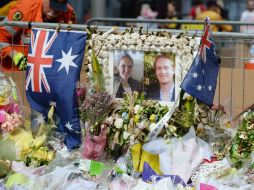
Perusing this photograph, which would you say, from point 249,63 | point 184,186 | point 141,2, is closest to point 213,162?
point 184,186

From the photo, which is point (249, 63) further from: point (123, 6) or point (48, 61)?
point (123, 6)

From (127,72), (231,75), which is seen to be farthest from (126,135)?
(231,75)

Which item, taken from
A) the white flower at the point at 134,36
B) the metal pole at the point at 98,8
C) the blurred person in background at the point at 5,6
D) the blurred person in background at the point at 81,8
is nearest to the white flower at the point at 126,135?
the white flower at the point at 134,36

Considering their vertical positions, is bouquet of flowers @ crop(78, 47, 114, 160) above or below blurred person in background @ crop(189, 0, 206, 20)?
below

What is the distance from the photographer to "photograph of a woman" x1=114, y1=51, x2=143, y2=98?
15.7 ft

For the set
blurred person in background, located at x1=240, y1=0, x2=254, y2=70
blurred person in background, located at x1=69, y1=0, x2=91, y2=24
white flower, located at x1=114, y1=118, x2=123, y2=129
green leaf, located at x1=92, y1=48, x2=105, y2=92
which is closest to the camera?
white flower, located at x1=114, y1=118, x2=123, y2=129

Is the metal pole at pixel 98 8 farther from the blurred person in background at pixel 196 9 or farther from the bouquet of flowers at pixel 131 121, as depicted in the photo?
the bouquet of flowers at pixel 131 121

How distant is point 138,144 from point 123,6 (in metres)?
12.8

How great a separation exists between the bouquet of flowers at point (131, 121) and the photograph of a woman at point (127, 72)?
63 millimetres

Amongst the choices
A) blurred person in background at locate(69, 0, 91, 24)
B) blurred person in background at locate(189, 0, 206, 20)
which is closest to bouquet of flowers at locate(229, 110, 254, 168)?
blurred person in background at locate(189, 0, 206, 20)

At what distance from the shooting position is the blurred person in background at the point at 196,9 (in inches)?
575

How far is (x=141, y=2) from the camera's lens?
16.6 metres

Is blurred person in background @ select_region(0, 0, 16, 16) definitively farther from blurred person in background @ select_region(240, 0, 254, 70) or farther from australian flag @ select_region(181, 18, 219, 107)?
australian flag @ select_region(181, 18, 219, 107)

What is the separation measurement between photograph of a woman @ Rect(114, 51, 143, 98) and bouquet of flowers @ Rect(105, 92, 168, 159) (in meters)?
0.06
